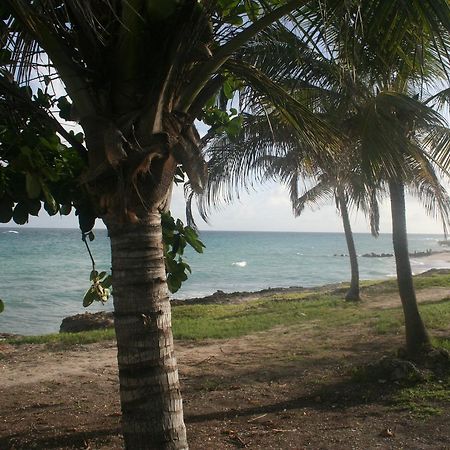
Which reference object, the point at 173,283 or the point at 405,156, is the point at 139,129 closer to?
the point at 173,283

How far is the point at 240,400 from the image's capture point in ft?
19.5

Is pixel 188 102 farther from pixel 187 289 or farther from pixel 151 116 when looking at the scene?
pixel 187 289

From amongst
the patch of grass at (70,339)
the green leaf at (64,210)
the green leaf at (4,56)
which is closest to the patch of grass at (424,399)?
the green leaf at (64,210)

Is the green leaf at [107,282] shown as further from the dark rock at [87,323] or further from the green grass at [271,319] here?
the dark rock at [87,323]

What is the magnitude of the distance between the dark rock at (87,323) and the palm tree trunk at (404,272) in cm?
821

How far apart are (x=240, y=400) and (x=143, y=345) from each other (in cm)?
352

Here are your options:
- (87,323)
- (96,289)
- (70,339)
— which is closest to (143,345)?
(96,289)

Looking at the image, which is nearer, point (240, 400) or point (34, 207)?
point (34, 207)

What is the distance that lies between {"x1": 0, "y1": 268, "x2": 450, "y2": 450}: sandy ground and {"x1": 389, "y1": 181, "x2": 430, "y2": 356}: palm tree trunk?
751 mm

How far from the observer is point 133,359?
2.71m

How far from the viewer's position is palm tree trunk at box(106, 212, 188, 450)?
268cm

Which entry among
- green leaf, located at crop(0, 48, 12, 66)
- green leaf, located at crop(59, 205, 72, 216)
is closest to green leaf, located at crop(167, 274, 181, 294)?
green leaf, located at crop(59, 205, 72, 216)

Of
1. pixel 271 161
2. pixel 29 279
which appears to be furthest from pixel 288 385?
pixel 29 279

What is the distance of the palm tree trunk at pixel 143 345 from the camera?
2678mm
